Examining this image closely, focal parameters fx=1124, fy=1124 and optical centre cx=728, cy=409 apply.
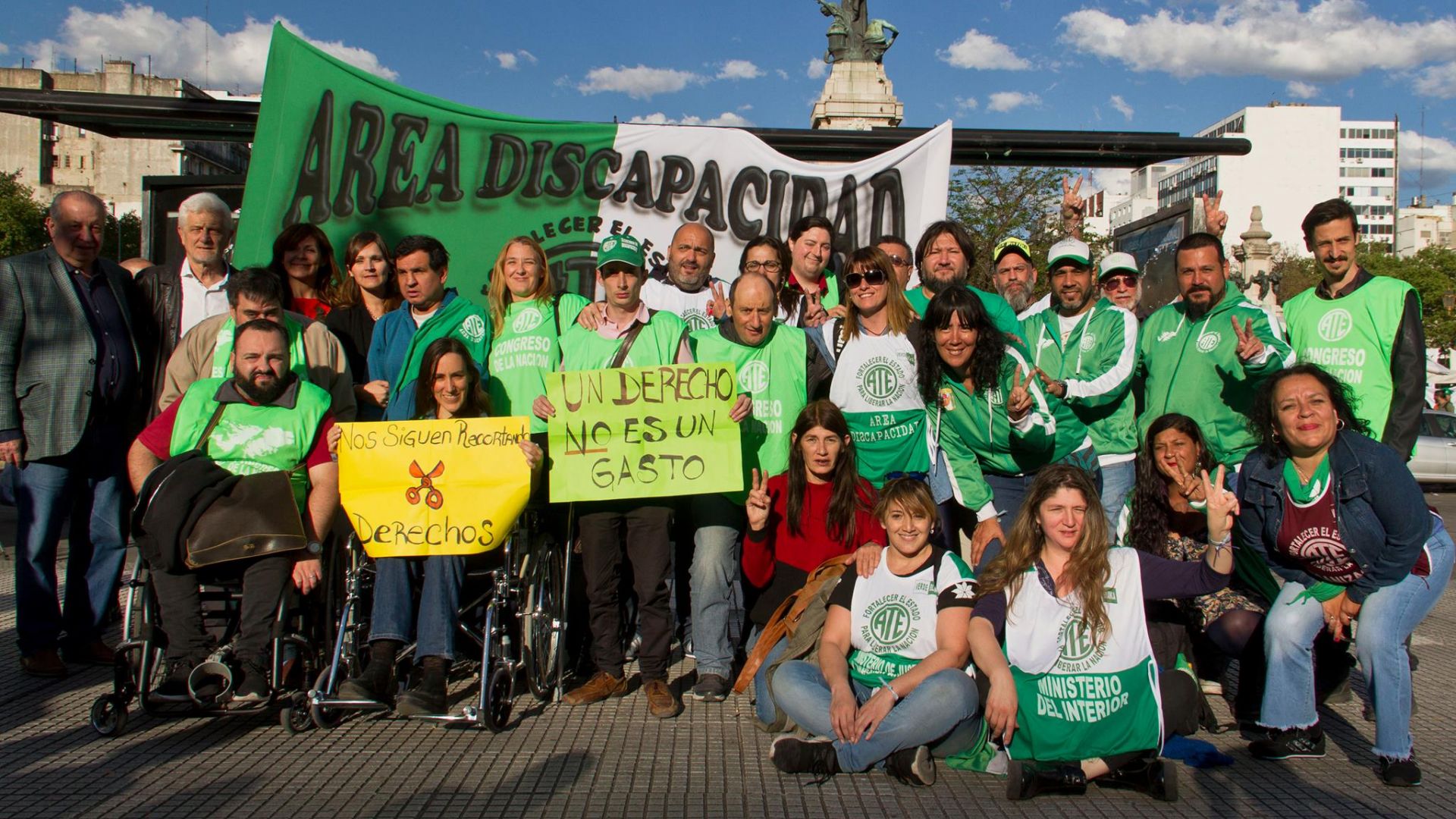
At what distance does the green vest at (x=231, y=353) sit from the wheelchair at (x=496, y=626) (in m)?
0.93

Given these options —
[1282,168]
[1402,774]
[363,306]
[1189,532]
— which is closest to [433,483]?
[363,306]

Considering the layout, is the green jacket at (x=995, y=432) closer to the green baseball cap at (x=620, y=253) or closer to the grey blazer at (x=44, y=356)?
the green baseball cap at (x=620, y=253)

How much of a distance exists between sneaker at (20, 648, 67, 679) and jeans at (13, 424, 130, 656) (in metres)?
0.03

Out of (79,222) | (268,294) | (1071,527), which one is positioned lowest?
(1071,527)

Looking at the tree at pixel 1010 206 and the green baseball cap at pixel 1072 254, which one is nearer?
the green baseball cap at pixel 1072 254

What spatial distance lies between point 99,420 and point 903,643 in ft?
13.5

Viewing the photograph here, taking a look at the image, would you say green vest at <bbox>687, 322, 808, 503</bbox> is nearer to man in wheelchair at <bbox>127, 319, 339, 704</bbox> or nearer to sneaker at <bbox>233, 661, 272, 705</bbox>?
man in wheelchair at <bbox>127, 319, 339, 704</bbox>

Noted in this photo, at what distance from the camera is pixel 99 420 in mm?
5621

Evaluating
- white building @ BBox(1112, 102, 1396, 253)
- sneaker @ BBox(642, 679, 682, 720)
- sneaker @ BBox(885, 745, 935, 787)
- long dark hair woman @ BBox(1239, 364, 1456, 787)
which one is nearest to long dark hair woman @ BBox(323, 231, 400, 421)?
sneaker @ BBox(642, 679, 682, 720)

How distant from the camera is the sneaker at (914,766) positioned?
3947 millimetres

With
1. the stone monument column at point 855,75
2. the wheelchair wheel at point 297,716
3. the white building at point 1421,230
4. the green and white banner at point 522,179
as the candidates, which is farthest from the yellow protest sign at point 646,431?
the white building at point 1421,230

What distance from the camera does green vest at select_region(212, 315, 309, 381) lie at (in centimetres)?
526

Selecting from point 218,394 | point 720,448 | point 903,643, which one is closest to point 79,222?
point 218,394

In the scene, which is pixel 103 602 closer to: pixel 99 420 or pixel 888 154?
pixel 99 420
